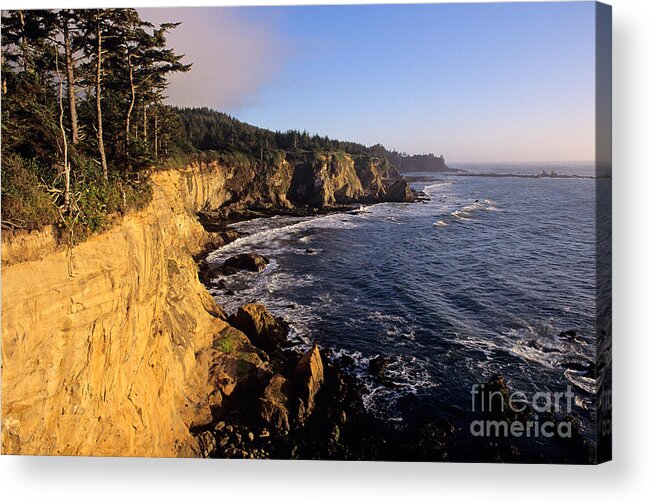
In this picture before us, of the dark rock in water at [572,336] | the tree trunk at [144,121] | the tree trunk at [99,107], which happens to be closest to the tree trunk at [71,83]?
the tree trunk at [99,107]

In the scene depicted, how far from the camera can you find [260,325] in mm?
7949

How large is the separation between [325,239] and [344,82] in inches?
121

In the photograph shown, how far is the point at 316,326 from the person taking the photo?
7.93 m

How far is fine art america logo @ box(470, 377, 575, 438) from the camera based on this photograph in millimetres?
6391

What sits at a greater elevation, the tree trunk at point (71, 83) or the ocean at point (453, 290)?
the tree trunk at point (71, 83)

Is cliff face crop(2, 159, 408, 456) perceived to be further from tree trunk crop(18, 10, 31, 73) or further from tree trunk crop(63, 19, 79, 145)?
tree trunk crop(18, 10, 31, 73)

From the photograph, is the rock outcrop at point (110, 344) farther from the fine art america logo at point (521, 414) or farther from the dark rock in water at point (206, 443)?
the fine art america logo at point (521, 414)

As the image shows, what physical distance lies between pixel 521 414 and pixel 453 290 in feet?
8.26

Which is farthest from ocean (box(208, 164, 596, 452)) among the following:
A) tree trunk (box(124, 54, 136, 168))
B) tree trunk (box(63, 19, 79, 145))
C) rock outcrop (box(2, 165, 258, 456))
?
tree trunk (box(63, 19, 79, 145))

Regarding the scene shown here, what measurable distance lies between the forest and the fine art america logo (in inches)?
171

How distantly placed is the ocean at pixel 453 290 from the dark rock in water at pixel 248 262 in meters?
0.16

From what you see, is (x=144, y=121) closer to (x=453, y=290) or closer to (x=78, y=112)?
(x=78, y=112)

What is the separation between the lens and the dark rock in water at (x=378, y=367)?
25.8 ft

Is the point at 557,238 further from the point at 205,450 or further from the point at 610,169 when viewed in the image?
the point at 205,450
